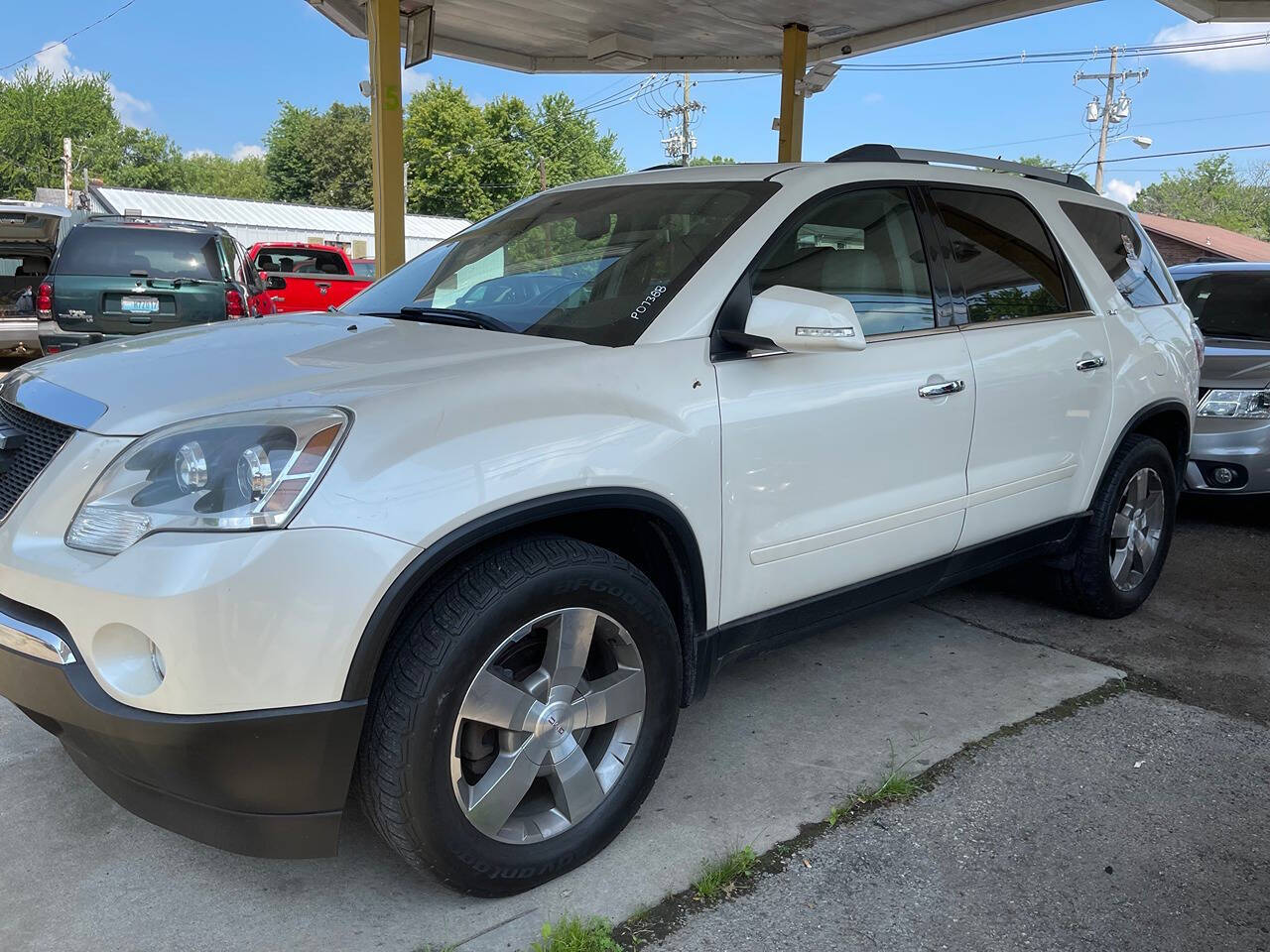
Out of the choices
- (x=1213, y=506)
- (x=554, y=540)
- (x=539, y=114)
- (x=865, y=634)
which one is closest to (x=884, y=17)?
(x=1213, y=506)

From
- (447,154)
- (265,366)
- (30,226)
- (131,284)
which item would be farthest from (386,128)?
(447,154)

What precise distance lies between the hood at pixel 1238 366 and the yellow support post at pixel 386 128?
6.73 m

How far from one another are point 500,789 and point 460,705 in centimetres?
27

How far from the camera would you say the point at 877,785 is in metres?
3.00

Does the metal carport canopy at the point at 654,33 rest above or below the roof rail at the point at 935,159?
above

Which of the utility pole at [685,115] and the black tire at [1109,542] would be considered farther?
the utility pole at [685,115]

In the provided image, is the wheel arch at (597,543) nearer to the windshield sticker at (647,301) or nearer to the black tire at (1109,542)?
the windshield sticker at (647,301)

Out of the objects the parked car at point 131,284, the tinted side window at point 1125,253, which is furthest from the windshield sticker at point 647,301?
the parked car at point 131,284

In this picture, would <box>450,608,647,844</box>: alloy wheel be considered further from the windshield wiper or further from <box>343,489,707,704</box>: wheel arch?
the windshield wiper

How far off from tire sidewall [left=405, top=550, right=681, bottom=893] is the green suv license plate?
790 cm

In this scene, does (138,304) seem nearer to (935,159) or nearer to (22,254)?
(22,254)

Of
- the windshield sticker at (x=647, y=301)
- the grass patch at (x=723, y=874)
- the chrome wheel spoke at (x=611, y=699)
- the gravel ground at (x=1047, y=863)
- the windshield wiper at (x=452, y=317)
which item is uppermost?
the windshield sticker at (x=647, y=301)

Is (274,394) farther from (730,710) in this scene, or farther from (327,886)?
(730,710)

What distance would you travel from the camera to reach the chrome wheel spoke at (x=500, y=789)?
231cm
